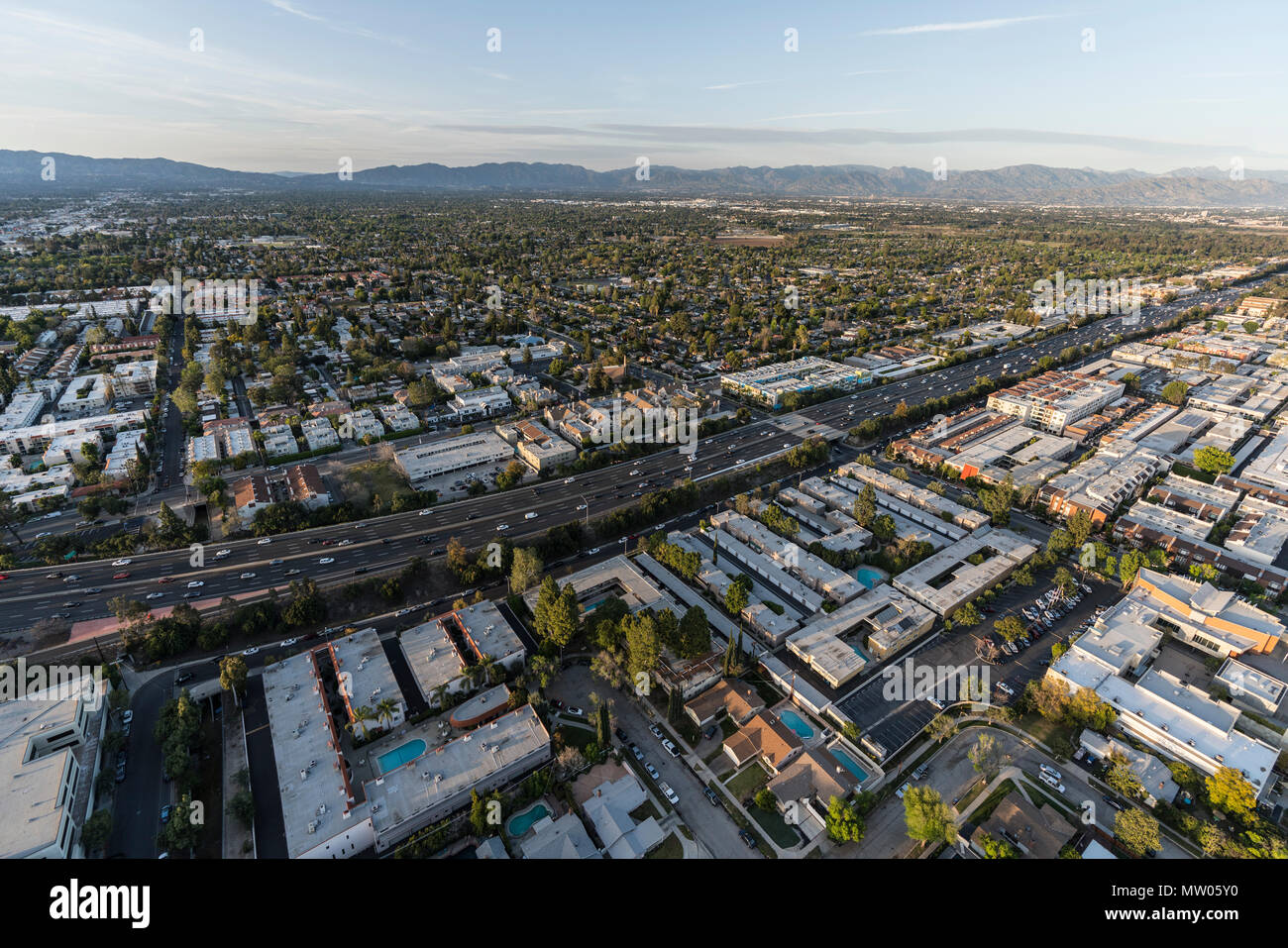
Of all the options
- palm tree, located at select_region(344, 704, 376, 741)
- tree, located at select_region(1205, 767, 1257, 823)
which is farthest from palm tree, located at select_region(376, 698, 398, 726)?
tree, located at select_region(1205, 767, 1257, 823)

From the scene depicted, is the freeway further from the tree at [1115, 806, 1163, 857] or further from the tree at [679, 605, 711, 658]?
the tree at [1115, 806, 1163, 857]

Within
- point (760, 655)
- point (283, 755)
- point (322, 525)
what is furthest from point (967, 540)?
point (322, 525)

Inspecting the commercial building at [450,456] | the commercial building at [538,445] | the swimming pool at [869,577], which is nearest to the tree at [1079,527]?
the swimming pool at [869,577]

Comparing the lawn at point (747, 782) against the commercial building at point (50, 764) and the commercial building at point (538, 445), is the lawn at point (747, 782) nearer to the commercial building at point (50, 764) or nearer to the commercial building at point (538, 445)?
Answer: the commercial building at point (50, 764)

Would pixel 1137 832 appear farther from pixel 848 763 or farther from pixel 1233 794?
pixel 848 763
